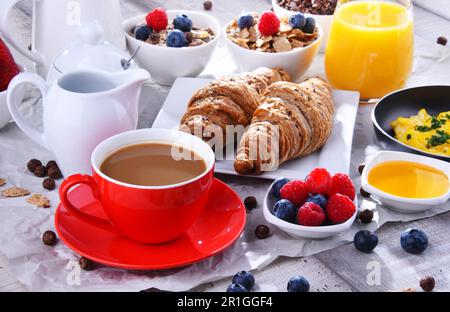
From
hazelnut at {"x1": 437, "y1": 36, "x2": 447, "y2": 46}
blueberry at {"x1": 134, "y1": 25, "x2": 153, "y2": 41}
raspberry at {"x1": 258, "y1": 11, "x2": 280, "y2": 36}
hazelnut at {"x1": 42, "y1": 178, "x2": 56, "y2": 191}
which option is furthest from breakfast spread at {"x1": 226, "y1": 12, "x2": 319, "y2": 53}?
hazelnut at {"x1": 42, "y1": 178, "x2": 56, "y2": 191}

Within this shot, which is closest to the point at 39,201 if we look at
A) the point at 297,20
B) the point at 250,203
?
the point at 250,203

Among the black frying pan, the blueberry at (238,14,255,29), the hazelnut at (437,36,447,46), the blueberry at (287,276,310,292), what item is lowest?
the hazelnut at (437,36,447,46)

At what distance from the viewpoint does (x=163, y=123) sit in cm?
171

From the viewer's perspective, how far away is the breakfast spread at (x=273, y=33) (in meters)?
1.89

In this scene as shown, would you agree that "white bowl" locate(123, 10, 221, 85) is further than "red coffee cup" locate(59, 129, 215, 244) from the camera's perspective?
Yes

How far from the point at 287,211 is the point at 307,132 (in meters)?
0.28

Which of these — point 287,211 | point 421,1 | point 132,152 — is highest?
point 132,152

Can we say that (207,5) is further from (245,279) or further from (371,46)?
(245,279)

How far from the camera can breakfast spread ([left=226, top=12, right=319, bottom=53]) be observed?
6.21ft

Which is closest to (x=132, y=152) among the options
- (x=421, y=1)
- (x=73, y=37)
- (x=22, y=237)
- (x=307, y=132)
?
(x=22, y=237)

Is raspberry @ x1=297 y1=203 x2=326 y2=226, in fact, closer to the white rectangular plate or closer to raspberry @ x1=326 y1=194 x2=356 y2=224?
raspberry @ x1=326 y1=194 x2=356 y2=224

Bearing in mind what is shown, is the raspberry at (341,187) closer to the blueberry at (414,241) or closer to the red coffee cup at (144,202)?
the blueberry at (414,241)

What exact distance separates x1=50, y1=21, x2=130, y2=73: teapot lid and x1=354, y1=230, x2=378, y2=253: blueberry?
2.05 ft
